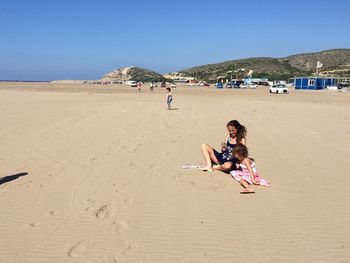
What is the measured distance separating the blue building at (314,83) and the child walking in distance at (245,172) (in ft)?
Answer: 226

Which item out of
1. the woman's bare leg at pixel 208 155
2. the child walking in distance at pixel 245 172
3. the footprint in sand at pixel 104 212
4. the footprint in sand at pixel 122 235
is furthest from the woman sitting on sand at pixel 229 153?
the footprint in sand at pixel 122 235

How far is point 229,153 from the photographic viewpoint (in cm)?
665

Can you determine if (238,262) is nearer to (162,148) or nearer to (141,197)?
(141,197)

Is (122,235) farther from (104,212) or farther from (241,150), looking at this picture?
(241,150)

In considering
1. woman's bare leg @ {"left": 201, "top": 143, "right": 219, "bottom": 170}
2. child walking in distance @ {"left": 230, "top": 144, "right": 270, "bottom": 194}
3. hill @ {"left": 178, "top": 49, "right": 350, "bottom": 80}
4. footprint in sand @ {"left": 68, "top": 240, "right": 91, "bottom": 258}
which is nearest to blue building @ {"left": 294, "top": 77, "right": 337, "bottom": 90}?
woman's bare leg @ {"left": 201, "top": 143, "right": 219, "bottom": 170}

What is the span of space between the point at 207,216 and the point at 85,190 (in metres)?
2.08

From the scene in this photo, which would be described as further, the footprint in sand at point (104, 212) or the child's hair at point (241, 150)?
the child's hair at point (241, 150)

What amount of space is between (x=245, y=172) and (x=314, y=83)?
228ft

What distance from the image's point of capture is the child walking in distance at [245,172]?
6.02 meters

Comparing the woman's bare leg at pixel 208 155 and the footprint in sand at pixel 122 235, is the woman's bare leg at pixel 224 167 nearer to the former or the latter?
the woman's bare leg at pixel 208 155

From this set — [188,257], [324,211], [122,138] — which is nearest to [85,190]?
[188,257]

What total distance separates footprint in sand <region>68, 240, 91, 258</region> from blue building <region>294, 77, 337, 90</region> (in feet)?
235

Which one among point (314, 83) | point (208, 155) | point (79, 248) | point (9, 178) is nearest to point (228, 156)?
point (208, 155)

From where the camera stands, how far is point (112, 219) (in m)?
4.65
